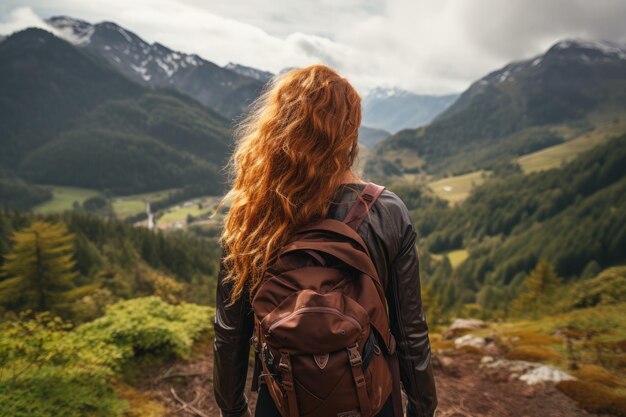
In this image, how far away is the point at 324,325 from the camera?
5.81 ft

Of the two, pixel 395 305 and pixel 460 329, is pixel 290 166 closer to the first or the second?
pixel 395 305

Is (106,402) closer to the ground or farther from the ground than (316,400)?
closer to the ground

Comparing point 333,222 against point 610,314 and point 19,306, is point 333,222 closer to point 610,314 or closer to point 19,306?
point 610,314

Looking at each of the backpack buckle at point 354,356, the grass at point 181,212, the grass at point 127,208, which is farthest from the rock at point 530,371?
the grass at point 127,208

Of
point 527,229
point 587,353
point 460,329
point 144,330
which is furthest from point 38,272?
point 527,229

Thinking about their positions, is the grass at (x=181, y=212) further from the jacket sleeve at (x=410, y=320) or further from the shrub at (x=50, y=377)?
the jacket sleeve at (x=410, y=320)

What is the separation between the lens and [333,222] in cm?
199

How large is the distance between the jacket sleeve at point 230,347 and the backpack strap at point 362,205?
830mm

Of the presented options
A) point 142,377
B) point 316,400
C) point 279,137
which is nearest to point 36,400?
point 142,377

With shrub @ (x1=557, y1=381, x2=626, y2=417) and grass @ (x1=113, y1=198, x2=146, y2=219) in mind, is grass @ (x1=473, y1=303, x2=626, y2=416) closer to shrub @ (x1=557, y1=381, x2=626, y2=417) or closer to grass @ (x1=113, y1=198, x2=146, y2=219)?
shrub @ (x1=557, y1=381, x2=626, y2=417)

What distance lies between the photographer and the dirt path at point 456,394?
5723mm

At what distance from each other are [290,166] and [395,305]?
1101mm

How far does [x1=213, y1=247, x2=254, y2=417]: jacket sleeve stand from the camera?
2385mm

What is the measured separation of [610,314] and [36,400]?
14.5 m
